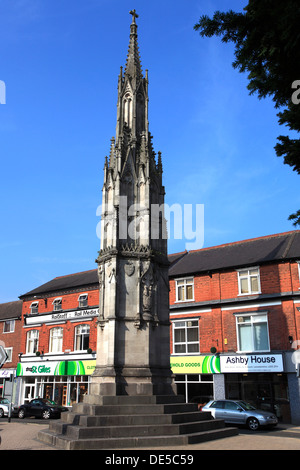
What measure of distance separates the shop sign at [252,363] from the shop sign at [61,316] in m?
11.8

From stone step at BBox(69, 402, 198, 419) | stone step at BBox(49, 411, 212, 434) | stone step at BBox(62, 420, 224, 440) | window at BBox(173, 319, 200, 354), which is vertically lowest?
stone step at BBox(62, 420, 224, 440)

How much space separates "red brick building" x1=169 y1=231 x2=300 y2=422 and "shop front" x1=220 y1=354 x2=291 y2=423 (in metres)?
0.05

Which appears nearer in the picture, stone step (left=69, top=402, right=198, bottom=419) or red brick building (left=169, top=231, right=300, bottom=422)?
stone step (left=69, top=402, right=198, bottom=419)

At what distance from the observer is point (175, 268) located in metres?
31.1

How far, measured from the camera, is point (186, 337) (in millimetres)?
→ 27953

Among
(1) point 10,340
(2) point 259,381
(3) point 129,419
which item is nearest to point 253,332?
(2) point 259,381

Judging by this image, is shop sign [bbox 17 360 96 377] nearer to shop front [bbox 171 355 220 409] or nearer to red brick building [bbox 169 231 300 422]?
shop front [bbox 171 355 220 409]

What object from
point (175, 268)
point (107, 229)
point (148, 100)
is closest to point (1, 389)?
point (175, 268)

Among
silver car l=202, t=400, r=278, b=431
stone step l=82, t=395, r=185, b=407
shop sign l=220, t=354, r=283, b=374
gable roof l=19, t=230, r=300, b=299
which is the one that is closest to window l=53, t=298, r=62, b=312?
gable roof l=19, t=230, r=300, b=299

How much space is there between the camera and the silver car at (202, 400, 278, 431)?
61.5 feet

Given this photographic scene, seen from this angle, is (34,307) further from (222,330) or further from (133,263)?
(133,263)

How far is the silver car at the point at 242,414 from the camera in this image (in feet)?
61.5

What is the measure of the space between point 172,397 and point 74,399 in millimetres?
21109
